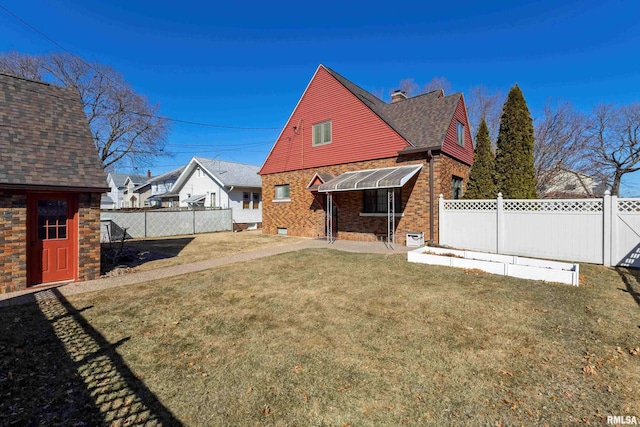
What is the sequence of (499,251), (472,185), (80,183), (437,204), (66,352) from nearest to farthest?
(66,352) → (80,183) → (499,251) → (437,204) → (472,185)

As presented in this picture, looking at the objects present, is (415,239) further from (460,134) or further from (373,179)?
(460,134)

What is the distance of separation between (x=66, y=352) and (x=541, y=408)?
580 cm

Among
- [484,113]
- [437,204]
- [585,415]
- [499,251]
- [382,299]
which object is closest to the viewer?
[585,415]

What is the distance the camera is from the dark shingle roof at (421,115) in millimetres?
13062

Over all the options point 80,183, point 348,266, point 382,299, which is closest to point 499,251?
point 348,266

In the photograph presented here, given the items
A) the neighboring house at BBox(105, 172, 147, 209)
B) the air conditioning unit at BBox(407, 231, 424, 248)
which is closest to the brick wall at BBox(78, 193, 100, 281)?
the air conditioning unit at BBox(407, 231, 424, 248)

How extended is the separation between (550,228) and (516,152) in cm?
421

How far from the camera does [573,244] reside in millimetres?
9062

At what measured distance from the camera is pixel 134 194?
41.9 m

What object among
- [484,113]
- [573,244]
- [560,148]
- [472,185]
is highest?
[484,113]

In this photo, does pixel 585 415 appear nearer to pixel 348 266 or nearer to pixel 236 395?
pixel 236 395

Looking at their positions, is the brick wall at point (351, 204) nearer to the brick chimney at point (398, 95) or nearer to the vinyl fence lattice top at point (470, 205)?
the vinyl fence lattice top at point (470, 205)

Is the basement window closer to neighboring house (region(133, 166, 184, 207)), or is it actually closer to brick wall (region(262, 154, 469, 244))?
brick wall (region(262, 154, 469, 244))

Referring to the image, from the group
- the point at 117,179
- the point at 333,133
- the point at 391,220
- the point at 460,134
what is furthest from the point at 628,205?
the point at 117,179
